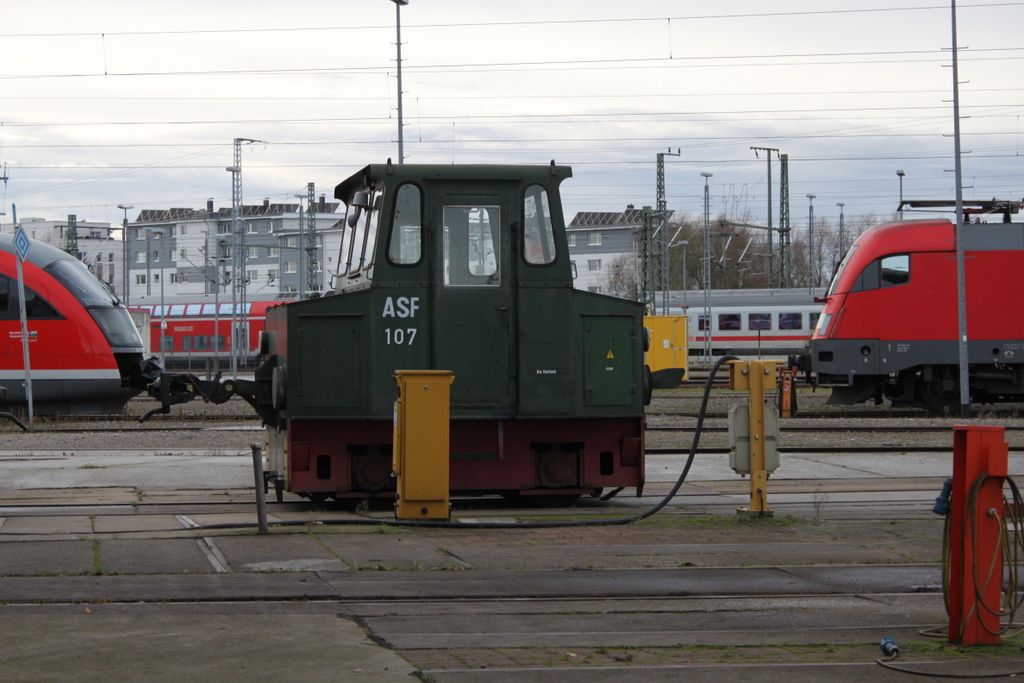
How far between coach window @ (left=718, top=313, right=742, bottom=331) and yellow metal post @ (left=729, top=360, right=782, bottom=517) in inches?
1734

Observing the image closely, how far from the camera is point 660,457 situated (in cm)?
1509

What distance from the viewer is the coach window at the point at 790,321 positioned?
5178 cm

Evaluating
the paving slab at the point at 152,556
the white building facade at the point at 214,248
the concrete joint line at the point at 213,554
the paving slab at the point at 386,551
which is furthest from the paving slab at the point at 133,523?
the white building facade at the point at 214,248

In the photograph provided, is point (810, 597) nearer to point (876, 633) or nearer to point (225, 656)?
point (876, 633)

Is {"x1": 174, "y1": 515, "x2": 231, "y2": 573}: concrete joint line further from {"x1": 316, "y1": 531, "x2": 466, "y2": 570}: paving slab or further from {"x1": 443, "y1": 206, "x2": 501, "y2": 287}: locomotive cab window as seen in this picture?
{"x1": 443, "y1": 206, "x2": 501, "y2": 287}: locomotive cab window

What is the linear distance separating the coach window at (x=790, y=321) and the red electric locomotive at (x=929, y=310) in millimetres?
28448

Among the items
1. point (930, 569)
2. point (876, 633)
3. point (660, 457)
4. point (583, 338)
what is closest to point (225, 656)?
point (876, 633)

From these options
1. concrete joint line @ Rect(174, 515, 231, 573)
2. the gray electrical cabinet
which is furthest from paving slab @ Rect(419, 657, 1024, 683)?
the gray electrical cabinet

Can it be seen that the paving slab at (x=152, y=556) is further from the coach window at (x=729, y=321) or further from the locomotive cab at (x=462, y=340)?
the coach window at (x=729, y=321)

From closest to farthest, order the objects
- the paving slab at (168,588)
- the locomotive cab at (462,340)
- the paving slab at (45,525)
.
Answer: the paving slab at (168,588) < the paving slab at (45,525) < the locomotive cab at (462,340)

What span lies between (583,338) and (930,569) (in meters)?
3.54

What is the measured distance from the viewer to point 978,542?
5.41 m

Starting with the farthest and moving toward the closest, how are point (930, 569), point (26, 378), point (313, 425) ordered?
1. point (26, 378)
2. point (313, 425)
3. point (930, 569)

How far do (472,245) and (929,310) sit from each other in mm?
15955
